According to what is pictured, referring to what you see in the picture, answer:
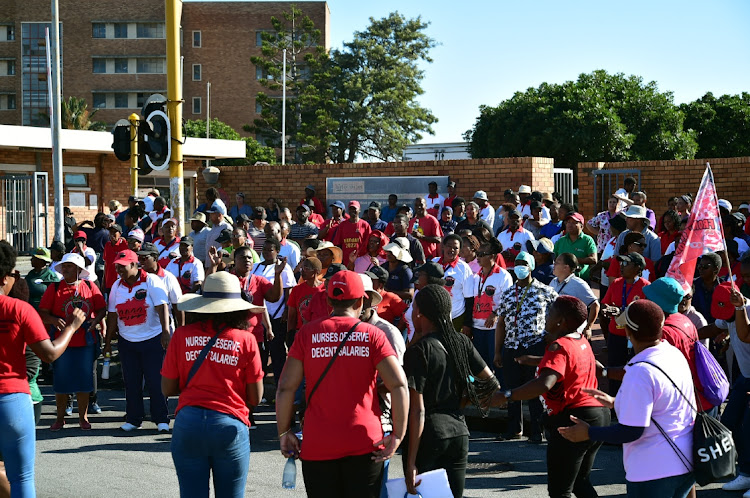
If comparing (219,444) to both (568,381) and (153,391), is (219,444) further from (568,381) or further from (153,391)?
(153,391)

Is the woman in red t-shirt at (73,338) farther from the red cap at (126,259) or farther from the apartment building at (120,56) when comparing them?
the apartment building at (120,56)

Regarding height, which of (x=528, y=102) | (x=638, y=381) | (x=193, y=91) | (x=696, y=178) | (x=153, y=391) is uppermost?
(x=193, y=91)

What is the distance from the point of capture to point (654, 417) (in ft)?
14.5

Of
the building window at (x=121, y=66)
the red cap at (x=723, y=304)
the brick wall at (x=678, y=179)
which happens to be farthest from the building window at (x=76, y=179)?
the building window at (x=121, y=66)

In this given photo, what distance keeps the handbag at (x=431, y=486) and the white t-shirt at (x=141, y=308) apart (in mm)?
5033

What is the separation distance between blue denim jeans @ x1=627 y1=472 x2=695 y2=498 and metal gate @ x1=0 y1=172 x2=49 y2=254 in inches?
671

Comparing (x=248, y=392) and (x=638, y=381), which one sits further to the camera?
(x=248, y=392)

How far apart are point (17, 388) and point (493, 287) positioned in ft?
17.5

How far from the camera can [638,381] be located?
14.4 ft

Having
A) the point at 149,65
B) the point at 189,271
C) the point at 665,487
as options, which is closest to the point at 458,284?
the point at 189,271

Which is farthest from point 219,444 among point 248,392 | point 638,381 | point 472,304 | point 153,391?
point 472,304

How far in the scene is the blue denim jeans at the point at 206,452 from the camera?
488 centimetres

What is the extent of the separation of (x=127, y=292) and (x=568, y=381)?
5423 mm

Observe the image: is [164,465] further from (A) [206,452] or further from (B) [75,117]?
(B) [75,117]
